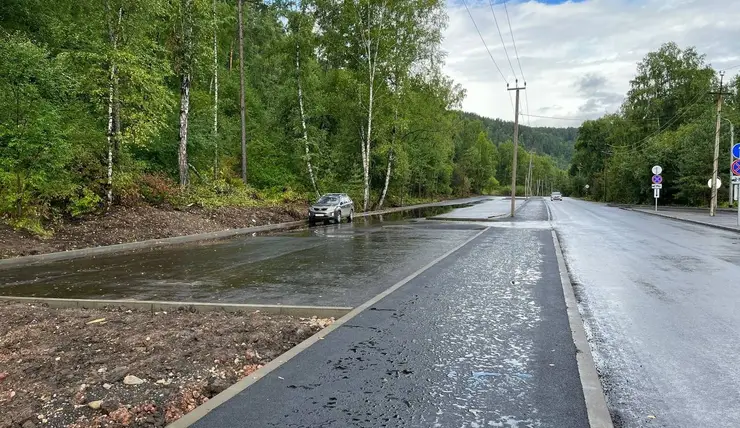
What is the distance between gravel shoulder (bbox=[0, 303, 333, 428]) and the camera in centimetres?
352

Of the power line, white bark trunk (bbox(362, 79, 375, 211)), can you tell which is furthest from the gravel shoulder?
the power line

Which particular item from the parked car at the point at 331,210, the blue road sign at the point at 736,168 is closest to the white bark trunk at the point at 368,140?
the parked car at the point at 331,210

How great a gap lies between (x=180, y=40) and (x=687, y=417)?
78.5 ft

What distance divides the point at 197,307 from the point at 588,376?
516cm

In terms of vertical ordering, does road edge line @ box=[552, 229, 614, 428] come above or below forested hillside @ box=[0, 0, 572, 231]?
below

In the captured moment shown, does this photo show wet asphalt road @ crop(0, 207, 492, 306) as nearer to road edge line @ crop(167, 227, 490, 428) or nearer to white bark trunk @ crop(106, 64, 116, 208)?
road edge line @ crop(167, 227, 490, 428)

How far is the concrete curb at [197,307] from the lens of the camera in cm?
643

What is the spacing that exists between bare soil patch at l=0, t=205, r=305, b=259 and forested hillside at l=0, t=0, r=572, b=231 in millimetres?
728

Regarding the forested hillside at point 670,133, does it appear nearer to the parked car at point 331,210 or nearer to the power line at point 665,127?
the power line at point 665,127

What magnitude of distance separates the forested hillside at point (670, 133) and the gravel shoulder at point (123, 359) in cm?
4811

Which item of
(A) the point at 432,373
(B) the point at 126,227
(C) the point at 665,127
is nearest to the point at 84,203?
(B) the point at 126,227

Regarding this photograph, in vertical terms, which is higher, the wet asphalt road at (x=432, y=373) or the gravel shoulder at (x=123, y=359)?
the wet asphalt road at (x=432, y=373)

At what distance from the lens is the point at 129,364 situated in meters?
4.42

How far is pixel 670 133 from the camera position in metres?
57.9
